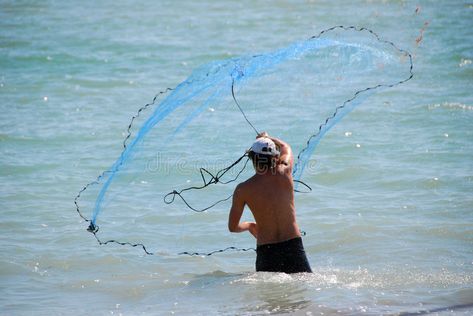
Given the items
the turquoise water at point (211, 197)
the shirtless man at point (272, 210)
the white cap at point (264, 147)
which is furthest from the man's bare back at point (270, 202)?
the turquoise water at point (211, 197)

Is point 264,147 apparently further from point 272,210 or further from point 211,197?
point 211,197

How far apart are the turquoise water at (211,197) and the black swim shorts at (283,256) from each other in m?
0.08

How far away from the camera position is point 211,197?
30.6 ft

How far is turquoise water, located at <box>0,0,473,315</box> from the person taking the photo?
21.2 ft

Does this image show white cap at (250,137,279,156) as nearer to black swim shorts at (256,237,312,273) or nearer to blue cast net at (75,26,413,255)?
blue cast net at (75,26,413,255)

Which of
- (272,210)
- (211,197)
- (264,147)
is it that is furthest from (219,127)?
(264,147)

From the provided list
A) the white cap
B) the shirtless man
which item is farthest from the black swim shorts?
the white cap

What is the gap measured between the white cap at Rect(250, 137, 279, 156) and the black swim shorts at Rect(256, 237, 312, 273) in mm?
770

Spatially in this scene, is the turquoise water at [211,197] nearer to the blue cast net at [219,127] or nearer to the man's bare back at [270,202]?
the blue cast net at [219,127]

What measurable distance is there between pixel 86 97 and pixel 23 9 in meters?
8.07

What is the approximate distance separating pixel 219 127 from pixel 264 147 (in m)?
4.95

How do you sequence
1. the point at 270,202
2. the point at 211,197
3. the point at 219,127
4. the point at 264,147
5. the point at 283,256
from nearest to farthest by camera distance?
1. the point at 264,147
2. the point at 270,202
3. the point at 283,256
4. the point at 211,197
5. the point at 219,127

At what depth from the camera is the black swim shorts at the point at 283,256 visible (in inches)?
248

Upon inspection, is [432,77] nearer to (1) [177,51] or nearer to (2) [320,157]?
(2) [320,157]
